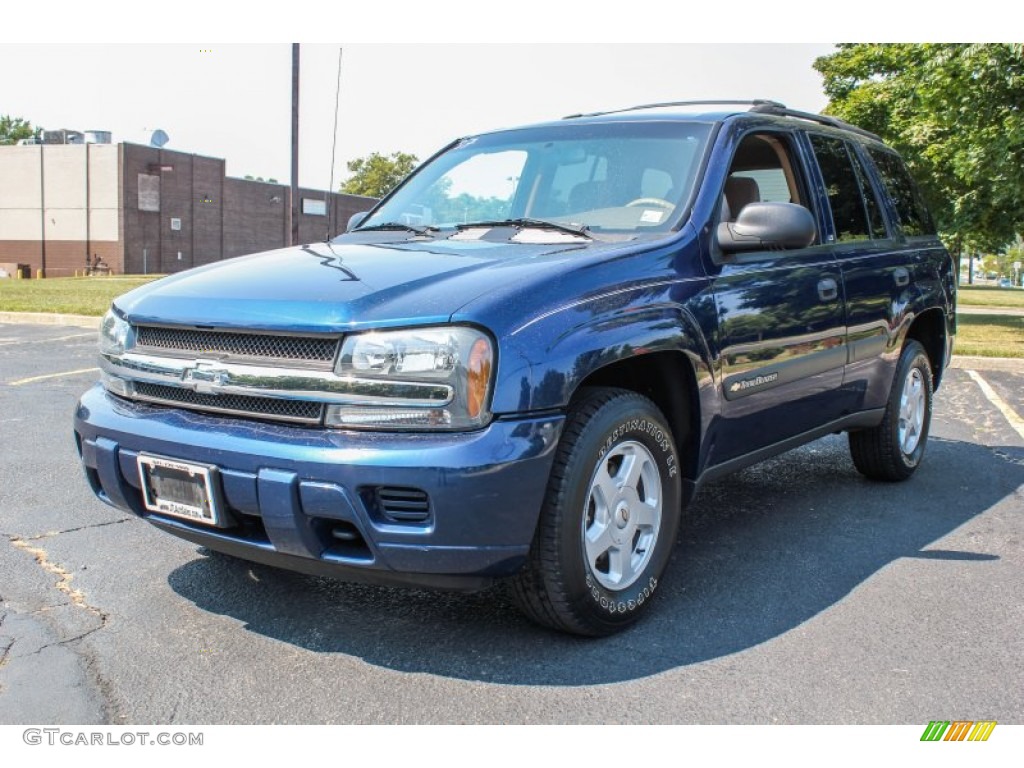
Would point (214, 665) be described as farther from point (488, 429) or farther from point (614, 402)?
point (614, 402)

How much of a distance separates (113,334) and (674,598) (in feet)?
7.49

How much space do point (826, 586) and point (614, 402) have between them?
4.41 feet

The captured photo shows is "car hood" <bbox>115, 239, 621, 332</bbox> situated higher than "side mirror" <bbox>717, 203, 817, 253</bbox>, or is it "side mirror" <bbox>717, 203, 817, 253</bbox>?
"side mirror" <bbox>717, 203, 817, 253</bbox>

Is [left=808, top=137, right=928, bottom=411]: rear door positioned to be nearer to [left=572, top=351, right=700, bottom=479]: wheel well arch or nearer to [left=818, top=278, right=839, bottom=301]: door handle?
[left=818, top=278, right=839, bottom=301]: door handle

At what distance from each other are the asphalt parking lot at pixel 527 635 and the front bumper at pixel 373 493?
36 cm

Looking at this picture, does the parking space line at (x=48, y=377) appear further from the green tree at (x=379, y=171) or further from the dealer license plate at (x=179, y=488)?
the green tree at (x=379, y=171)

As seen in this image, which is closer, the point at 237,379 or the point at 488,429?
the point at 488,429

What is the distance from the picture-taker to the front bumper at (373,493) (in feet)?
9.58

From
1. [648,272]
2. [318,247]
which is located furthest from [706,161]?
[318,247]

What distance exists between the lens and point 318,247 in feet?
13.9

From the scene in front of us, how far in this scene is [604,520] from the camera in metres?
3.40

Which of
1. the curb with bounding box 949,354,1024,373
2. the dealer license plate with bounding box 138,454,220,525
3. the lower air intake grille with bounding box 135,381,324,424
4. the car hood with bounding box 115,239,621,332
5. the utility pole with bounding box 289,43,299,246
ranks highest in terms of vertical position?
the utility pole with bounding box 289,43,299,246

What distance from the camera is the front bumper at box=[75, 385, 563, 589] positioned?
2.92 m

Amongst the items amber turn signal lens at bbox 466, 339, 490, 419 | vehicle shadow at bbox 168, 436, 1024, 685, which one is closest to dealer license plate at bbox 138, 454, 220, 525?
vehicle shadow at bbox 168, 436, 1024, 685
